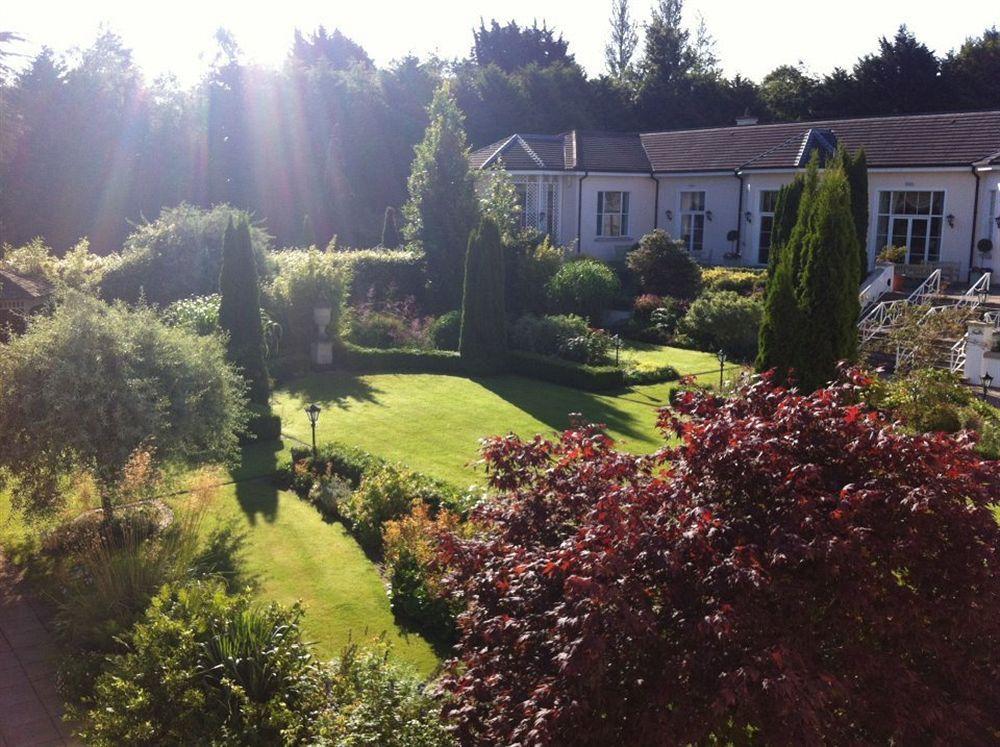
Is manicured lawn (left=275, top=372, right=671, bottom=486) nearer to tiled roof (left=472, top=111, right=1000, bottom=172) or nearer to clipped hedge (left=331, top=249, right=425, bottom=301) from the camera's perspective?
clipped hedge (left=331, top=249, right=425, bottom=301)

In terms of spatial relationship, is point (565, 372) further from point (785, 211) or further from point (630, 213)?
point (630, 213)

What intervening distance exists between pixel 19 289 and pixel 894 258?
23056mm

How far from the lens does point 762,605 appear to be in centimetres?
420

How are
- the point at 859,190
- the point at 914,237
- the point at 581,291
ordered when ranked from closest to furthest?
the point at 581,291, the point at 859,190, the point at 914,237

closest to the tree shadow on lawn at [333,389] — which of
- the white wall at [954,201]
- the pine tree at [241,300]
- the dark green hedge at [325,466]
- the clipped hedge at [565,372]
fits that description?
the pine tree at [241,300]

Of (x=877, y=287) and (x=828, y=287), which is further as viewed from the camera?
(x=877, y=287)

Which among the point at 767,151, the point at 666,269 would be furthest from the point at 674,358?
the point at 767,151

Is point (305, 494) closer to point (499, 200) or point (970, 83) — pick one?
point (499, 200)

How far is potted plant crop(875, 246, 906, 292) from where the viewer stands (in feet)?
83.0

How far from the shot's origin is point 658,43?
60.5 meters

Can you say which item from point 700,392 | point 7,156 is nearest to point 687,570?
point 700,392

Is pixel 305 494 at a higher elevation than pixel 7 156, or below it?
below

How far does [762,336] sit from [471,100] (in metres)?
36.5

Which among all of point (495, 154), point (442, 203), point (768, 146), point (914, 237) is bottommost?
point (914, 237)
